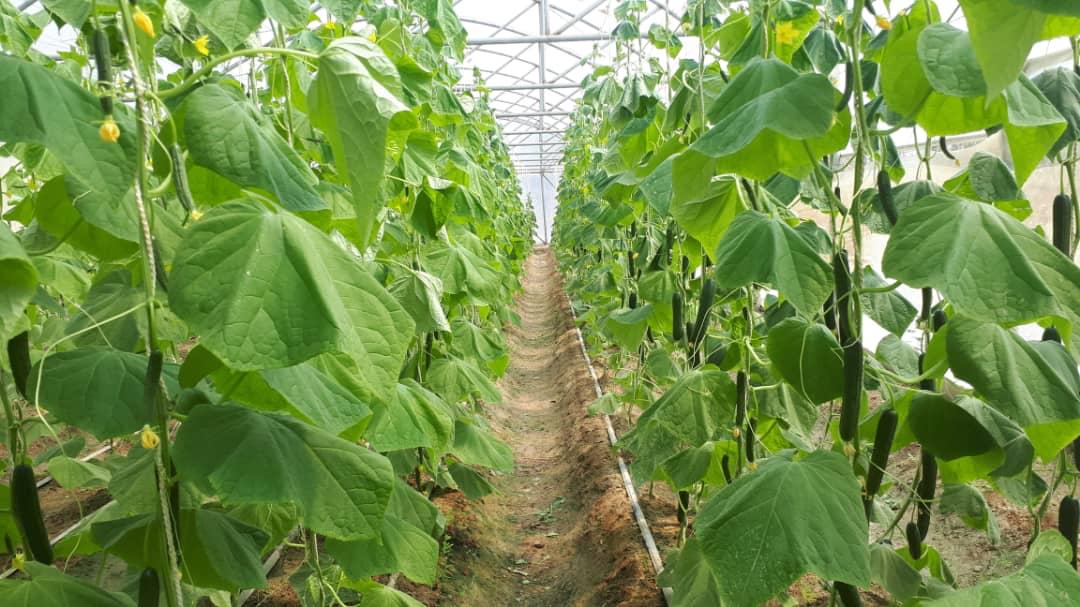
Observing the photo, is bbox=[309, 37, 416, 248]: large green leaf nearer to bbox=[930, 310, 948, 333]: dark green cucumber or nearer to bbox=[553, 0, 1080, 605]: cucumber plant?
bbox=[553, 0, 1080, 605]: cucumber plant

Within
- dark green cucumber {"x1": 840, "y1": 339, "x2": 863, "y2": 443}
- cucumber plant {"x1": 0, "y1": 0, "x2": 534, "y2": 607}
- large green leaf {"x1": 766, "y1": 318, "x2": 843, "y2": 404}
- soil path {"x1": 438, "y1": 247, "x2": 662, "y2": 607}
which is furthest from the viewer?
soil path {"x1": 438, "y1": 247, "x2": 662, "y2": 607}

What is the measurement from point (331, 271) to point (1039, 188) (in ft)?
15.7

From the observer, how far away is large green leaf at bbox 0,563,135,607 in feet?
3.38

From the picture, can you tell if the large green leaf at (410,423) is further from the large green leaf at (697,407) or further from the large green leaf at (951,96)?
the large green leaf at (951,96)

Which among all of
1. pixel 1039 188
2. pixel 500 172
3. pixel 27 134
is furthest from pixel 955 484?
pixel 500 172

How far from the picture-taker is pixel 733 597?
4.18 feet

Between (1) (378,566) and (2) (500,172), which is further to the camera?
(2) (500,172)

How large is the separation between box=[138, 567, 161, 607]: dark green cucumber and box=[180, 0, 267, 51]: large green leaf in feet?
2.58

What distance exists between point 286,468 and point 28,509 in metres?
0.37

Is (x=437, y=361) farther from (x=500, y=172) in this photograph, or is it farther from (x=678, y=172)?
(x=500, y=172)

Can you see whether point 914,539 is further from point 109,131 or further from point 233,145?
point 109,131

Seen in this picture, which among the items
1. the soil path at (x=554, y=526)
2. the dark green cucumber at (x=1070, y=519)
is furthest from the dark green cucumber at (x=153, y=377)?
the soil path at (x=554, y=526)

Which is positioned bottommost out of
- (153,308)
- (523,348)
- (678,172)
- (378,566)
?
(523,348)

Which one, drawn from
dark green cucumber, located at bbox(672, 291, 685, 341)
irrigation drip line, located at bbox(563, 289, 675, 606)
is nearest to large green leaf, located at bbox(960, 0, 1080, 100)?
irrigation drip line, located at bbox(563, 289, 675, 606)
